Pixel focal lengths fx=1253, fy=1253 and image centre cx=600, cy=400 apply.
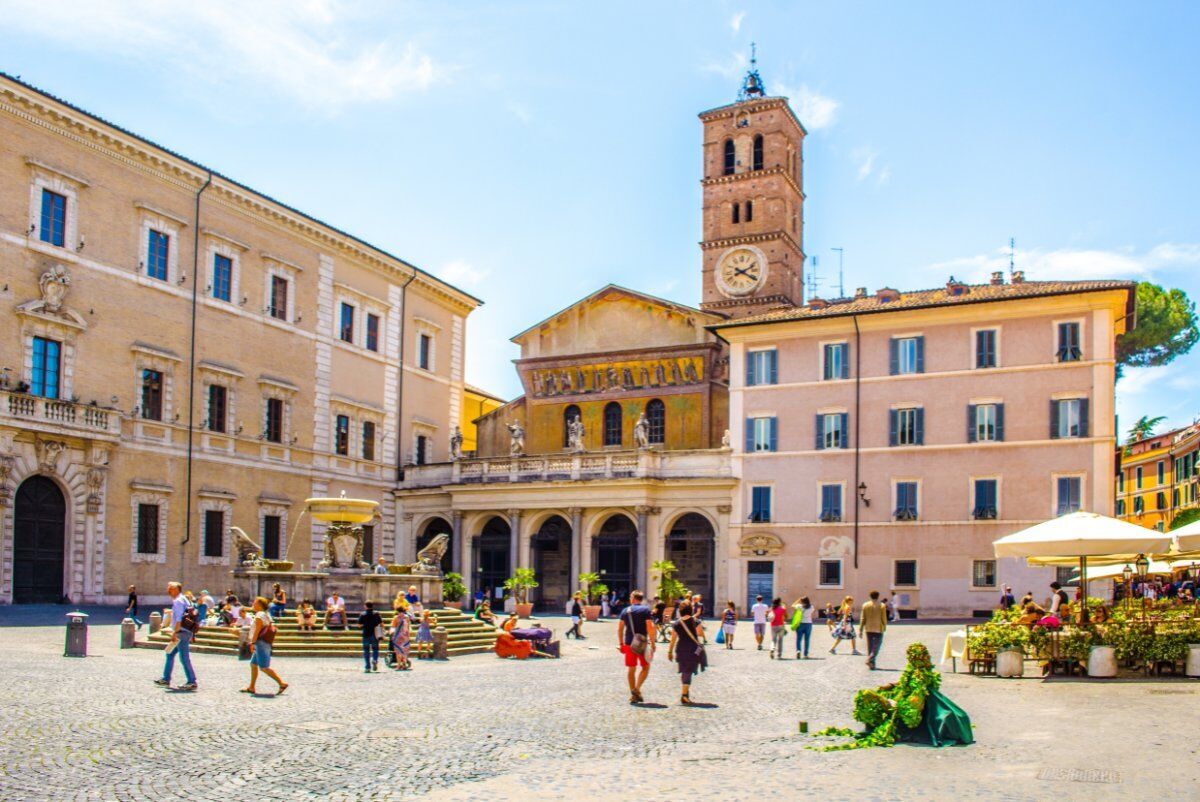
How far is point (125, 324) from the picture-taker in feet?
120

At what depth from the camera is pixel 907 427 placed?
139ft

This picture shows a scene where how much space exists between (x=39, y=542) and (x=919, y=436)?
27274 mm

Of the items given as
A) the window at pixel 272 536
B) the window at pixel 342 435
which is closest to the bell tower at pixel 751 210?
the window at pixel 342 435

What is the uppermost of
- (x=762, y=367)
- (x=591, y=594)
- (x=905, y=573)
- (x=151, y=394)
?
(x=762, y=367)

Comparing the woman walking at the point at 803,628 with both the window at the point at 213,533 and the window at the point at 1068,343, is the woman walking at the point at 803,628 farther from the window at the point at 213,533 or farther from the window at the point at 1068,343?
the window at the point at 213,533

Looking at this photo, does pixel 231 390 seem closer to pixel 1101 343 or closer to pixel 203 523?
pixel 203 523

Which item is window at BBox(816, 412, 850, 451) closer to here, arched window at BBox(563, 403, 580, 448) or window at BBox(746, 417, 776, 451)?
window at BBox(746, 417, 776, 451)

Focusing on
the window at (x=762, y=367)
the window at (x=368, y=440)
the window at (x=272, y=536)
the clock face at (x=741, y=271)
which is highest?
the clock face at (x=741, y=271)

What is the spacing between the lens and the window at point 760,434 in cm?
4438

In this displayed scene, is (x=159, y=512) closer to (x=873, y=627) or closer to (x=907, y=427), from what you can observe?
(x=873, y=627)

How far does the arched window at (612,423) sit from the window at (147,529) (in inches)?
769

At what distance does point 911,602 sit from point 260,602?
1082 inches

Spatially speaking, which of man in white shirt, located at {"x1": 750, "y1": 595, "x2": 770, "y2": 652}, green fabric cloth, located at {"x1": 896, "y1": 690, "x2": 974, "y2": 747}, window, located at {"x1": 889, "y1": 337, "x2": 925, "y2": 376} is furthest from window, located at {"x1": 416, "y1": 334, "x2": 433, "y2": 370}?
green fabric cloth, located at {"x1": 896, "y1": 690, "x2": 974, "y2": 747}

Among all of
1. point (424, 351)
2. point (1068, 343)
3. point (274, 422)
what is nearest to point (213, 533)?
point (274, 422)
